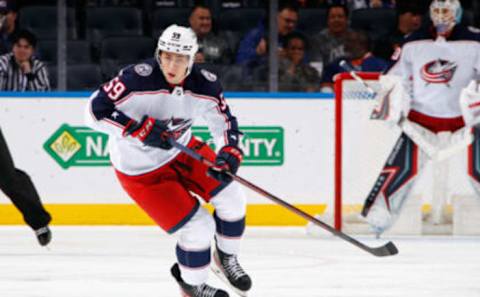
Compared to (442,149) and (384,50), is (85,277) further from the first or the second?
(384,50)

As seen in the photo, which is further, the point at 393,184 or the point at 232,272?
the point at 393,184

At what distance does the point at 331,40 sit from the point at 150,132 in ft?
10.9

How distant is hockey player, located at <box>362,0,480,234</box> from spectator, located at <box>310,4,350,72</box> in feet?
2.03

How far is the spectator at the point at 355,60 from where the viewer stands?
7.32m

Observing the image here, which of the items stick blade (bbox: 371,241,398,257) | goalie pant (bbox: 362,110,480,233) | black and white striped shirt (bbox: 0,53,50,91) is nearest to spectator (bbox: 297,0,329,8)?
goalie pant (bbox: 362,110,480,233)

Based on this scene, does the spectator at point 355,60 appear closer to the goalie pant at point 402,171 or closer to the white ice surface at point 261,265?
the goalie pant at point 402,171

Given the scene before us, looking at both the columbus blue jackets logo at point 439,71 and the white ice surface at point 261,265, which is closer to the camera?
the white ice surface at point 261,265

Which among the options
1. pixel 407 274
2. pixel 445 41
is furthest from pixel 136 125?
pixel 445 41

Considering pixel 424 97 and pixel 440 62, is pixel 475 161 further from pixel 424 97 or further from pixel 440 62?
pixel 440 62

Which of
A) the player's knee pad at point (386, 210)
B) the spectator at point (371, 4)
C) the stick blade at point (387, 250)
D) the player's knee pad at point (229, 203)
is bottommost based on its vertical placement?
the player's knee pad at point (386, 210)

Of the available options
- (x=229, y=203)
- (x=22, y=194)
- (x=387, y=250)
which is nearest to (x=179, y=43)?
(x=229, y=203)

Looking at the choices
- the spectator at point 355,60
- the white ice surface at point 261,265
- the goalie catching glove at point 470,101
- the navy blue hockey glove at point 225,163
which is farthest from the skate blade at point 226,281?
the spectator at point 355,60

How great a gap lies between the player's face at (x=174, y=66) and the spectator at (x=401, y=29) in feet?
10.9

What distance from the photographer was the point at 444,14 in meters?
6.69
